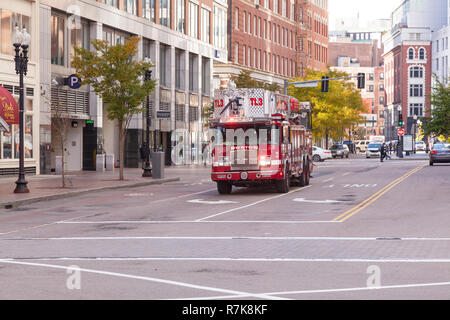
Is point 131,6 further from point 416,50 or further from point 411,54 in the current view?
point 411,54

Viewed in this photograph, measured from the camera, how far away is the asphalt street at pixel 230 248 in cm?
1021

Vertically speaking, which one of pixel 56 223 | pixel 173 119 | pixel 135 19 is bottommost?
pixel 56 223

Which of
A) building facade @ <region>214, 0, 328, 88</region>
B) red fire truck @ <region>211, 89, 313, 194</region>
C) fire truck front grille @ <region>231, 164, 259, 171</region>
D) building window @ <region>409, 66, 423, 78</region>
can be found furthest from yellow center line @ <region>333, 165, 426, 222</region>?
building window @ <region>409, 66, 423, 78</region>

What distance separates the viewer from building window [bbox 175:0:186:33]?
64006 millimetres

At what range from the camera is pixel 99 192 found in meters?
32.3

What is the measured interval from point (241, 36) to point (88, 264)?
73632 millimetres

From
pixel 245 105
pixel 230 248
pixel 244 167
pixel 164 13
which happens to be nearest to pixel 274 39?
pixel 164 13

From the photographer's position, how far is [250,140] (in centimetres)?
2873

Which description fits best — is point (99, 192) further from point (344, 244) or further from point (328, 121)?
point (328, 121)

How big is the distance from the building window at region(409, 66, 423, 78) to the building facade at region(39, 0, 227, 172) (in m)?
101

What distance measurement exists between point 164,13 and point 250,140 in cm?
3485

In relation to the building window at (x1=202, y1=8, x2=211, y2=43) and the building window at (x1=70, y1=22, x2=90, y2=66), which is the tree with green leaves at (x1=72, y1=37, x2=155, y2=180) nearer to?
the building window at (x1=70, y1=22, x2=90, y2=66)

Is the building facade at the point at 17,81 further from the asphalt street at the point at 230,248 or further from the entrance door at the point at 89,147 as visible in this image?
the asphalt street at the point at 230,248
